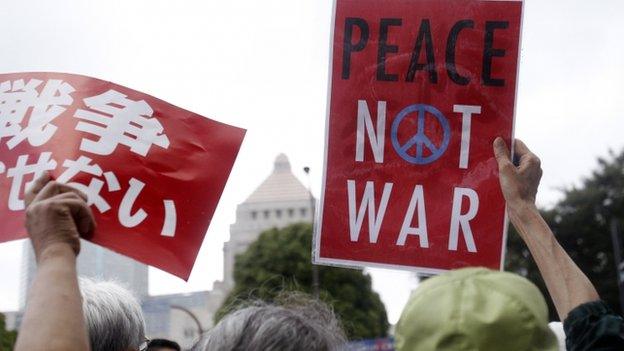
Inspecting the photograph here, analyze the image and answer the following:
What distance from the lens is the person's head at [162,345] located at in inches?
145

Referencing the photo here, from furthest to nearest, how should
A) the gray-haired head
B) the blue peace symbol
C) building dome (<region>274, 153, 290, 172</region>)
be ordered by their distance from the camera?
building dome (<region>274, 153, 290, 172</region>) → the blue peace symbol → the gray-haired head

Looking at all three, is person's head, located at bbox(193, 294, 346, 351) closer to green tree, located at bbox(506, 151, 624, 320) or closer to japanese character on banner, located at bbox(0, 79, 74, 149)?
japanese character on banner, located at bbox(0, 79, 74, 149)

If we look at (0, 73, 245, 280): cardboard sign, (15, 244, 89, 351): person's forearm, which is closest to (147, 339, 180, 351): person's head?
(0, 73, 245, 280): cardboard sign

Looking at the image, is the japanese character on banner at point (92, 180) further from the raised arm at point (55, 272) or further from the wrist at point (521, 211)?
the wrist at point (521, 211)

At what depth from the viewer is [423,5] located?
3.68m

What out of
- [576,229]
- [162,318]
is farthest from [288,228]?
[162,318]

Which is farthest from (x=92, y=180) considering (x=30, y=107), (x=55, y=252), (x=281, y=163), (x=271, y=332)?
(x=281, y=163)

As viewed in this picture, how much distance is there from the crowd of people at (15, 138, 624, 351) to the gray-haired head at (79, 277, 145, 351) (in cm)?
51

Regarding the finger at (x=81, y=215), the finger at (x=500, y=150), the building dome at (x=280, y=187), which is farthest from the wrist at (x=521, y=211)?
the building dome at (x=280, y=187)

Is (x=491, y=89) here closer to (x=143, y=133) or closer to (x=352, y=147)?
(x=352, y=147)

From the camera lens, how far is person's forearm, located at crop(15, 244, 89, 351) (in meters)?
2.04

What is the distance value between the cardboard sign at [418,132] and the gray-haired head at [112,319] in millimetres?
650

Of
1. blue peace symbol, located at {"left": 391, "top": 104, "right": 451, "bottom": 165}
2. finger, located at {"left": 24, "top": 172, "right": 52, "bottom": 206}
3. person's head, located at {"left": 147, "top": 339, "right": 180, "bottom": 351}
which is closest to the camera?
finger, located at {"left": 24, "top": 172, "right": 52, "bottom": 206}

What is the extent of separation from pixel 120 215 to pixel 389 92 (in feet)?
3.51
